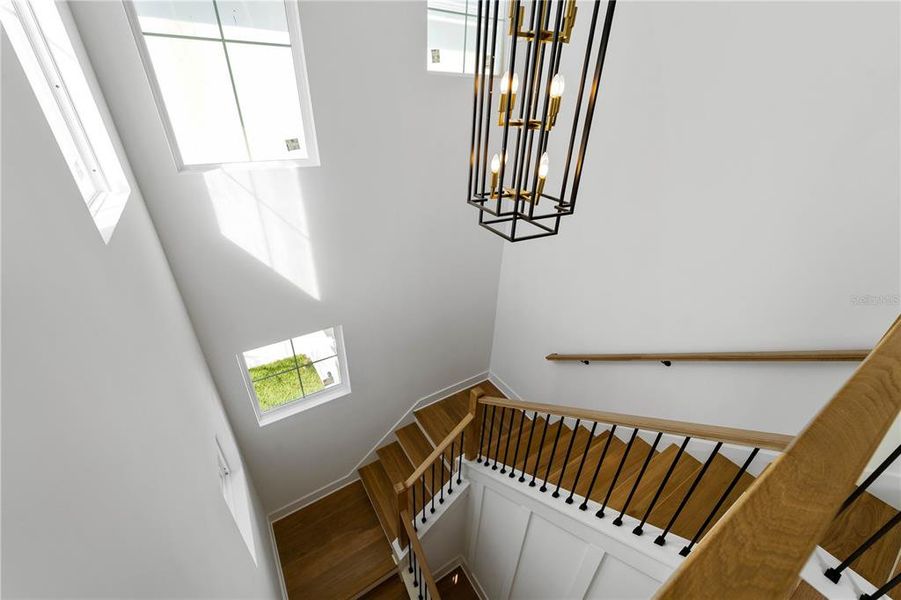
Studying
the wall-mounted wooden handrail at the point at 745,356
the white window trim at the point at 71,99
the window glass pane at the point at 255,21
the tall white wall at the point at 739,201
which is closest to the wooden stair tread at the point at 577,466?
the tall white wall at the point at 739,201

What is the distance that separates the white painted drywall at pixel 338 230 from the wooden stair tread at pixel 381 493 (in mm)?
257

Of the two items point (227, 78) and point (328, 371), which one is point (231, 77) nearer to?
point (227, 78)

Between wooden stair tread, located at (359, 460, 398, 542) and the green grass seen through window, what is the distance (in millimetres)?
1338

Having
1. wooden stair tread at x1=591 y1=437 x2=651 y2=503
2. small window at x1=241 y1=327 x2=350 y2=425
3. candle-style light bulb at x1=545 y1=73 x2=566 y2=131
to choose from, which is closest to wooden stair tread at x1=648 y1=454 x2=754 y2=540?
wooden stair tread at x1=591 y1=437 x2=651 y2=503

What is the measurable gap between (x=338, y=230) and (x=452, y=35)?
192 cm

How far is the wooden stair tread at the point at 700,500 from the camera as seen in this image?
85.2 inches

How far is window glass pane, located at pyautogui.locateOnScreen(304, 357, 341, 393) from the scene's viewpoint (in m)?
3.93

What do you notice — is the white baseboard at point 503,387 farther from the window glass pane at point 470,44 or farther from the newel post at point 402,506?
the window glass pane at point 470,44

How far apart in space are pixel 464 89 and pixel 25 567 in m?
3.52

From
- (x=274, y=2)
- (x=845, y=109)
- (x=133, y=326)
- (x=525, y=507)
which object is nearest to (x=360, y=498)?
(x=525, y=507)

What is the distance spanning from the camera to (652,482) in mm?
2514

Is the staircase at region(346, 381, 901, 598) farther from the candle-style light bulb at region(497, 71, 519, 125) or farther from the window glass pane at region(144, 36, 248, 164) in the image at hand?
the window glass pane at region(144, 36, 248, 164)

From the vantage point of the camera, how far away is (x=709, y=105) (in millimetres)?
2279

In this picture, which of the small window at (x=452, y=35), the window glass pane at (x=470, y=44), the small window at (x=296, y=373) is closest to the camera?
the small window at (x=452, y=35)
